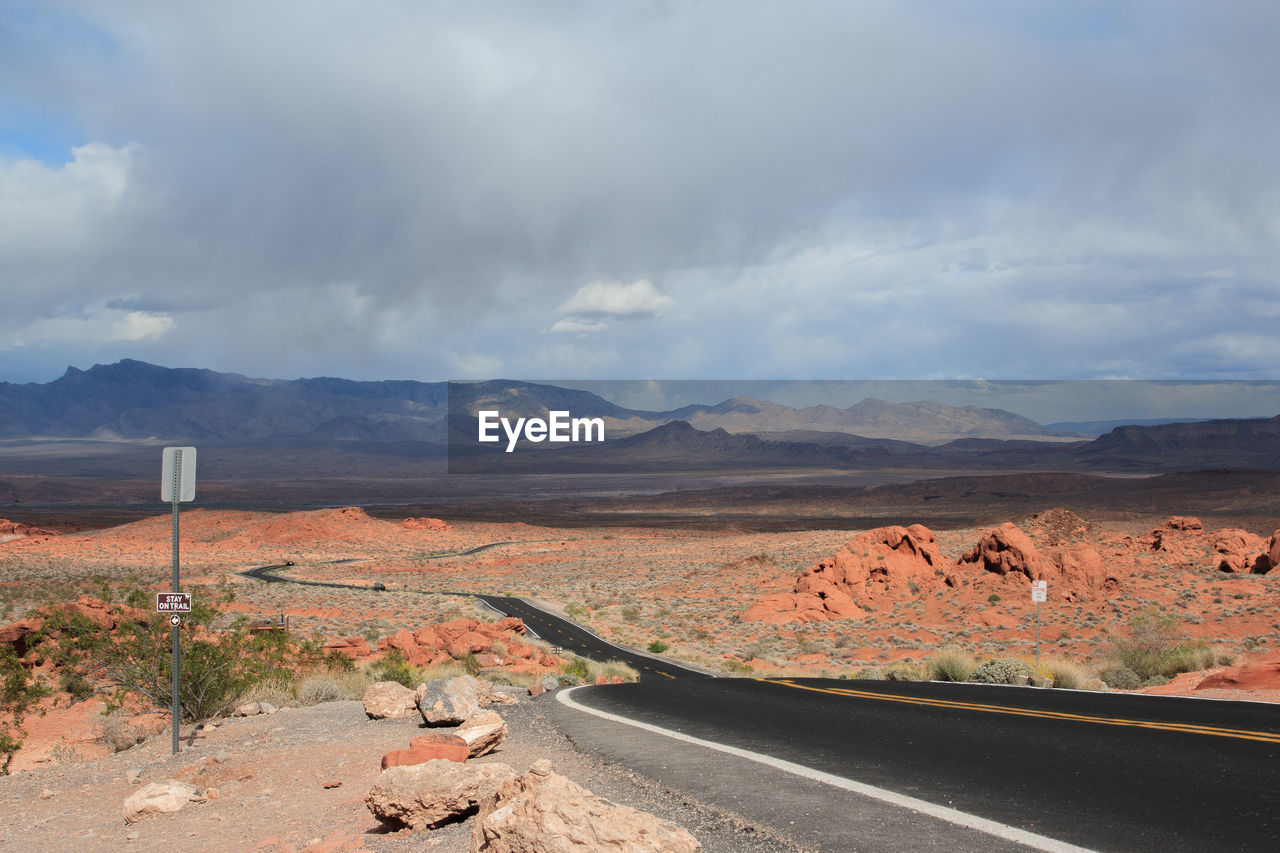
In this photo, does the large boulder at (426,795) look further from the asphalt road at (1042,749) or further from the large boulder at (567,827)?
the asphalt road at (1042,749)

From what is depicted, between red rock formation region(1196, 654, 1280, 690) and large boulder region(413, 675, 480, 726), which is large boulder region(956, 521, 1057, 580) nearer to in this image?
red rock formation region(1196, 654, 1280, 690)

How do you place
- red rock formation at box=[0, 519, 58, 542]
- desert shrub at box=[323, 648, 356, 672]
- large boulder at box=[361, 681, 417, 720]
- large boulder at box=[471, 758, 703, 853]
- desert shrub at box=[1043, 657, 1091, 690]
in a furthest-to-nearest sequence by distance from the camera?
red rock formation at box=[0, 519, 58, 542]
desert shrub at box=[323, 648, 356, 672]
desert shrub at box=[1043, 657, 1091, 690]
large boulder at box=[361, 681, 417, 720]
large boulder at box=[471, 758, 703, 853]

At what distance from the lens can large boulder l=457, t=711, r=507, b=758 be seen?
304 inches

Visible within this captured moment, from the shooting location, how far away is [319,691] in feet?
42.9

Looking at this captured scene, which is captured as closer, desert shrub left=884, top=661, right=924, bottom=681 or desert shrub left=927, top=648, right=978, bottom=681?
desert shrub left=927, top=648, right=978, bottom=681

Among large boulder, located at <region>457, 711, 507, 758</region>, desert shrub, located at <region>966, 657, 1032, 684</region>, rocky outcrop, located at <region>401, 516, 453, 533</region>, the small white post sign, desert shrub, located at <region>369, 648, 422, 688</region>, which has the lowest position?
rocky outcrop, located at <region>401, 516, 453, 533</region>

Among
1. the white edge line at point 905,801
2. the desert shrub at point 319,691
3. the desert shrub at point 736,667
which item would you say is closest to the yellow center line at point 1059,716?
the white edge line at point 905,801

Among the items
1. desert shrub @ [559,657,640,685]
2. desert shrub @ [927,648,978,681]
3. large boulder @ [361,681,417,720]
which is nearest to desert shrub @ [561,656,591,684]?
desert shrub @ [559,657,640,685]

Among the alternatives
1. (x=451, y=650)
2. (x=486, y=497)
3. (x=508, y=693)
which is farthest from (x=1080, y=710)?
(x=486, y=497)

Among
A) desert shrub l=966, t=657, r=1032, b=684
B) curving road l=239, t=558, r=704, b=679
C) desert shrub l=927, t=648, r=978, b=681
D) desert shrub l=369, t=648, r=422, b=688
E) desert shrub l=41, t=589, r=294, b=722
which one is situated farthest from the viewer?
curving road l=239, t=558, r=704, b=679

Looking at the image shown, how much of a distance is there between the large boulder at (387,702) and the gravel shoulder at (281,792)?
18 cm

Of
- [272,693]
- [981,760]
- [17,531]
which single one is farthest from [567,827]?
[17,531]

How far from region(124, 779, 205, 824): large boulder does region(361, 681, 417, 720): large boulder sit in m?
2.88

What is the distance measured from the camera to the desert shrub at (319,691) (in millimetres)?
12906
